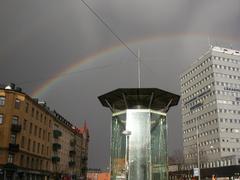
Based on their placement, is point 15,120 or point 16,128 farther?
point 15,120

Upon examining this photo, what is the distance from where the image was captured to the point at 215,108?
112125 mm

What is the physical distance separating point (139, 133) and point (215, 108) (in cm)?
9074

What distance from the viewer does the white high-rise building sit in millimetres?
108062

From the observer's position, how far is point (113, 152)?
28.4 meters

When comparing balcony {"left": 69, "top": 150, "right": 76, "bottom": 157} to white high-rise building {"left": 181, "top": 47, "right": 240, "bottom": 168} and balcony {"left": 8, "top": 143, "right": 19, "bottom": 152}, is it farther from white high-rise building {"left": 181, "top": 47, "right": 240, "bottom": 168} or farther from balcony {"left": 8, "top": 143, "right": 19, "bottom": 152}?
balcony {"left": 8, "top": 143, "right": 19, "bottom": 152}

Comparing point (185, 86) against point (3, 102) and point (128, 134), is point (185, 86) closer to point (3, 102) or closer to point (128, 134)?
point (3, 102)

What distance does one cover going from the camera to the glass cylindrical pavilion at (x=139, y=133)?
26297 mm

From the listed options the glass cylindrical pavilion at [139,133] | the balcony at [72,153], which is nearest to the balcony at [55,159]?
the balcony at [72,153]

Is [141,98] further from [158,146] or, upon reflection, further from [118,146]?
[118,146]

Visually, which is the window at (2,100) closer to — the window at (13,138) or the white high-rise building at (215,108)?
the window at (13,138)

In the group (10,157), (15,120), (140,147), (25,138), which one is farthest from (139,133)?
(25,138)

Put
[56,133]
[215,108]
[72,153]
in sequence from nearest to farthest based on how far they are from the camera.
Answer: [56,133], [72,153], [215,108]

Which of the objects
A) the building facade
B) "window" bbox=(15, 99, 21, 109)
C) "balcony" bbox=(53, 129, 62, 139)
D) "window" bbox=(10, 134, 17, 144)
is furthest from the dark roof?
"balcony" bbox=(53, 129, 62, 139)

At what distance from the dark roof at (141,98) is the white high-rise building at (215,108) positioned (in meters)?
77.5
